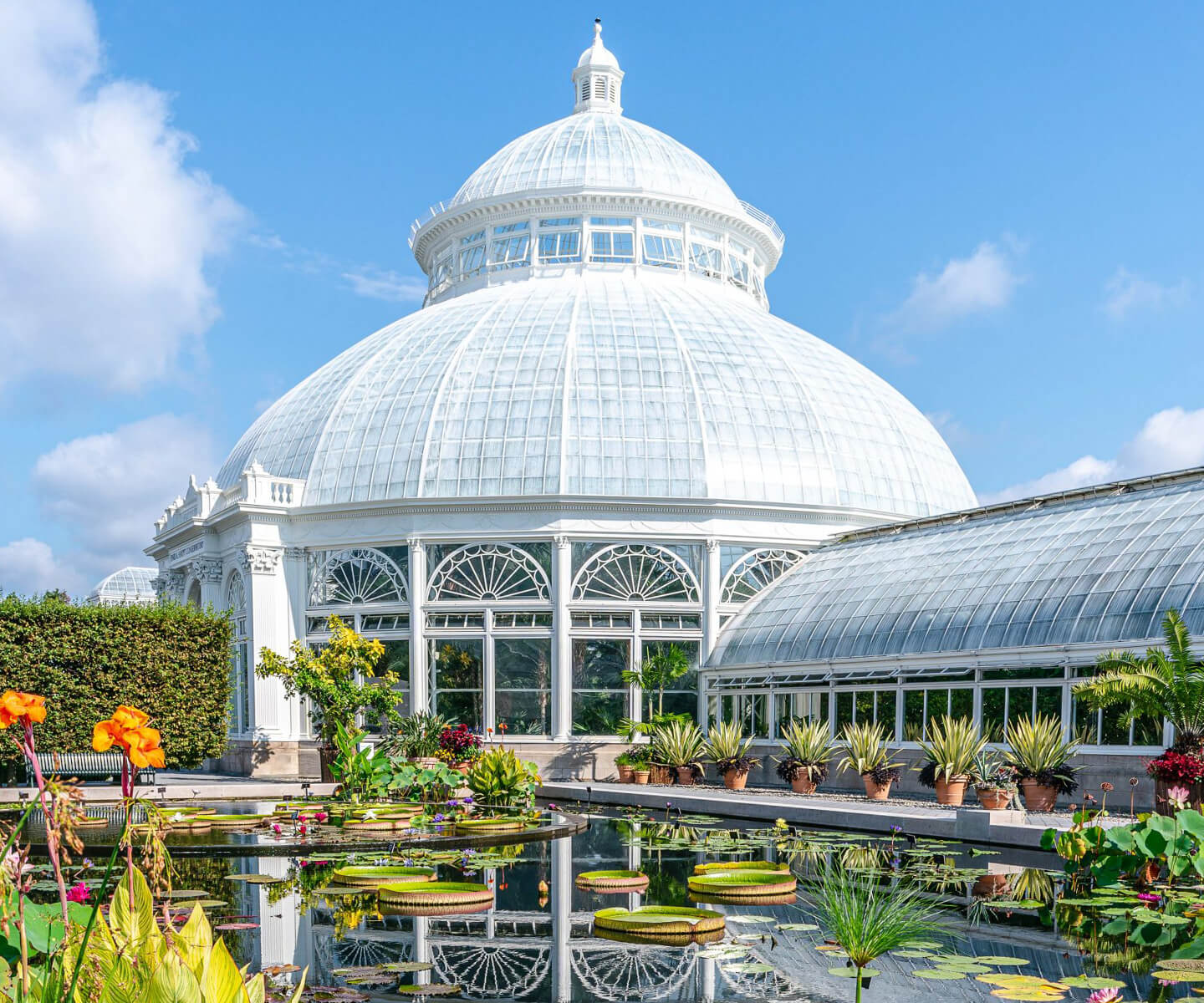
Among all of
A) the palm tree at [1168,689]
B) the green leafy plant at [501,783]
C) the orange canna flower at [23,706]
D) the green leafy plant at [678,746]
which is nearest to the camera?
the orange canna flower at [23,706]

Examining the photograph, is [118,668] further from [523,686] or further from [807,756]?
[807,756]

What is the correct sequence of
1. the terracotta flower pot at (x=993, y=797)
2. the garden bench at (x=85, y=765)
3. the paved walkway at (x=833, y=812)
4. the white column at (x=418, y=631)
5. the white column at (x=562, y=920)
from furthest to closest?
the white column at (x=418, y=631)
the garden bench at (x=85, y=765)
the terracotta flower pot at (x=993, y=797)
the paved walkway at (x=833, y=812)
the white column at (x=562, y=920)

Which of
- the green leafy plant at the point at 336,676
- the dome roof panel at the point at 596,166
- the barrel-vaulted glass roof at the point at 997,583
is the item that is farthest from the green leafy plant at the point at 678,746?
the dome roof panel at the point at 596,166

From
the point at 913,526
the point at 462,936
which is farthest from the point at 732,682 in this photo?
the point at 462,936

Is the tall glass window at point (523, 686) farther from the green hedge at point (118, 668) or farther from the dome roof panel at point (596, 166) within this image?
the dome roof panel at point (596, 166)

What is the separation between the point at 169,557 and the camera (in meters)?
48.5

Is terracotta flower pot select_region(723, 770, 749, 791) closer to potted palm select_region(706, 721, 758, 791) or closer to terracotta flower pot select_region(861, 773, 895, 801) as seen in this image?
potted palm select_region(706, 721, 758, 791)

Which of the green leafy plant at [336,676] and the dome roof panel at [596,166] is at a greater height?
the dome roof panel at [596,166]

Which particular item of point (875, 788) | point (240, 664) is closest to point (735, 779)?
point (875, 788)

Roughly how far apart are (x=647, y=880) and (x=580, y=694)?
2246cm

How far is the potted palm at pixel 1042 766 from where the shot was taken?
26.0 m

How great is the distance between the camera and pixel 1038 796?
2617 centimetres

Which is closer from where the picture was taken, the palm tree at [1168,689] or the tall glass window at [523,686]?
the palm tree at [1168,689]

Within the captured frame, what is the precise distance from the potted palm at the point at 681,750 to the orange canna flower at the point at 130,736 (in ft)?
98.9
